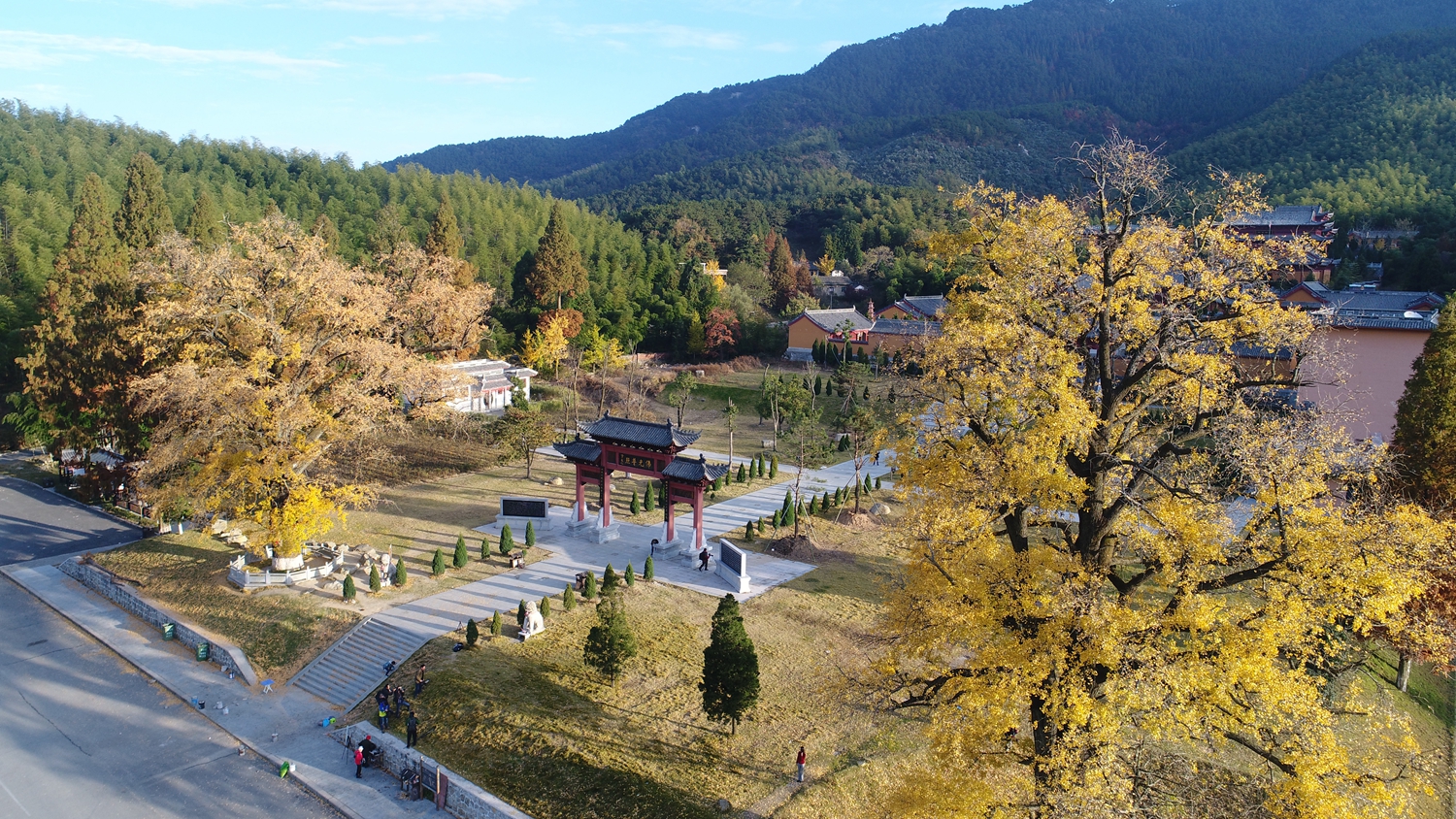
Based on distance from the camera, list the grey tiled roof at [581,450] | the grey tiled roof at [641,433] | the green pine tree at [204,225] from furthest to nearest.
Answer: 1. the green pine tree at [204,225]
2. the grey tiled roof at [581,450]
3. the grey tiled roof at [641,433]

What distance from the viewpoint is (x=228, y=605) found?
76.1 feet

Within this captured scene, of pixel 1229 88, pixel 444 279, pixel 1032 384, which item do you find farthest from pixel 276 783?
pixel 1229 88

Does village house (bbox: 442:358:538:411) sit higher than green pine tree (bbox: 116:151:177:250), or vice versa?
green pine tree (bbox: 116:151:177:250)

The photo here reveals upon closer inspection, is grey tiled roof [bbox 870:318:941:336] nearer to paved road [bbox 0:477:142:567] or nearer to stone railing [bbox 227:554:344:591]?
stone railing [bbox 227:554:344:591]

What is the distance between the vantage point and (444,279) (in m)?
45.8

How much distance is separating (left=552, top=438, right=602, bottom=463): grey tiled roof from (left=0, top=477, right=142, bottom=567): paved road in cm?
1591

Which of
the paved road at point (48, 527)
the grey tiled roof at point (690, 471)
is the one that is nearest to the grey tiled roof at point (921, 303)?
the grey tiled roof at point (690, 471)

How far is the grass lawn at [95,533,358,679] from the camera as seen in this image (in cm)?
2112

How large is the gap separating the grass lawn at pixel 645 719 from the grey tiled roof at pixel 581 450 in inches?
279

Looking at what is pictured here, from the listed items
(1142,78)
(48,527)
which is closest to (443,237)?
(48,527)

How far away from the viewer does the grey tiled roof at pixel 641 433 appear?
26.5m

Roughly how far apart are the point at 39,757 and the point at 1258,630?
72.6 ft

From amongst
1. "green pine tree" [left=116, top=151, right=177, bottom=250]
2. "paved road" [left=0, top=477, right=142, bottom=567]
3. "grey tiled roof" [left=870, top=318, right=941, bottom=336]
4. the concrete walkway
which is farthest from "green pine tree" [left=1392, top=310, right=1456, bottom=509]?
"green pine tree" [left=116, top=151, right=177, bottom=250]

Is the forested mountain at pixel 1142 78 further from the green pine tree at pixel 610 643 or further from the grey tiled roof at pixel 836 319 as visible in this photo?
the green pine tree at pixel 610 643
